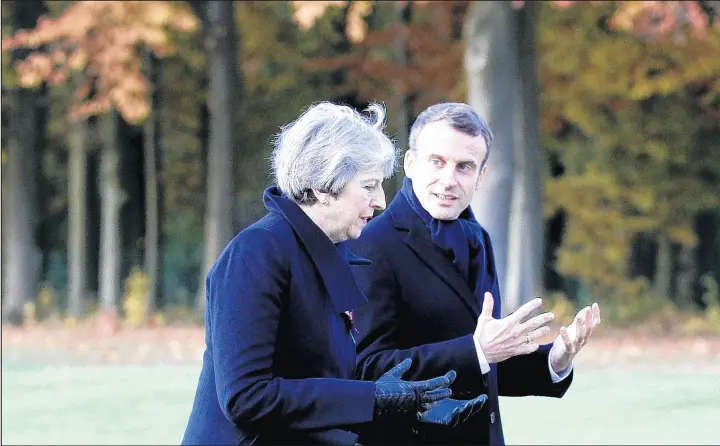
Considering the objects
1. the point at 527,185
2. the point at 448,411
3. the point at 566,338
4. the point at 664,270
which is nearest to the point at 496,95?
the point at 527,185

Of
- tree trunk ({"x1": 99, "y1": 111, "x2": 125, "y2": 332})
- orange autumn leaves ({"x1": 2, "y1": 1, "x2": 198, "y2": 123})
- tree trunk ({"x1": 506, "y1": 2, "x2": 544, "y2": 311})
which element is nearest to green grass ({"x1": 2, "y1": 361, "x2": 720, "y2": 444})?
tree trunk ({"x1": 506, "y1": 2, "x2": 544, "y2": 311})

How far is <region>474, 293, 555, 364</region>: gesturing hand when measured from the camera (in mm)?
3648

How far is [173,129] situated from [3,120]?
11.3 ft

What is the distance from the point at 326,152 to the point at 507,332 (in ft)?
2.89

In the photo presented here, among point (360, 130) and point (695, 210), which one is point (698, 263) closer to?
point (695, 210)

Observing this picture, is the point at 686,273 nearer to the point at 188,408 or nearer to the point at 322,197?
the point at 188,408

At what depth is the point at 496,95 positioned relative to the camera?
607 inches

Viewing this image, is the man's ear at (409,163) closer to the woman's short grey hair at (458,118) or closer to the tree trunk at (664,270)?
the woman's short grey hair at (458,118)

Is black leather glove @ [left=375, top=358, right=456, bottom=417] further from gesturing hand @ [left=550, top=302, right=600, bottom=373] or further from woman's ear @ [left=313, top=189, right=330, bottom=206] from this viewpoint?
gesturing hand @ [left=550, top=302, right=600, bottom=373]

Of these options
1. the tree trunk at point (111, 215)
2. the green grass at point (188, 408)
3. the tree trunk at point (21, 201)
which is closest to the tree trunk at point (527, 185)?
the green grass at point (188, 408)

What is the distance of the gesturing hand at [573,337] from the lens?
387cm

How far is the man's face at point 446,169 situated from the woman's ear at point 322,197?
2.97 feet

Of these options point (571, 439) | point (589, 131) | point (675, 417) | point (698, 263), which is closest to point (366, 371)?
point (571, 439)

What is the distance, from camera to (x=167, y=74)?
23.1 m
